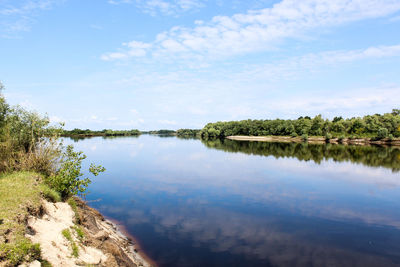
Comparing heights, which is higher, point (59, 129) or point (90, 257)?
point (59, 129)

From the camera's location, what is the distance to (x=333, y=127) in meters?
150

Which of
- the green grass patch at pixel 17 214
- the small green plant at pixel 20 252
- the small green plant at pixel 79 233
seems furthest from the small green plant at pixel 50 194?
the small green plant at pixel 20 252

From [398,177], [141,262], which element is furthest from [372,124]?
[141,262]

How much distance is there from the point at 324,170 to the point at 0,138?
161 ft

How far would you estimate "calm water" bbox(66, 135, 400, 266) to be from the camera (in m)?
15.9

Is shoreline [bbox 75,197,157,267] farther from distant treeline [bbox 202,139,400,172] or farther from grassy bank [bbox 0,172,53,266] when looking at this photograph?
distant treeline [bbox 202,139,400,172]

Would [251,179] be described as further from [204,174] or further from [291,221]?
[291,221]

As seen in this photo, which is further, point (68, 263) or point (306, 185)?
point (306, 185)

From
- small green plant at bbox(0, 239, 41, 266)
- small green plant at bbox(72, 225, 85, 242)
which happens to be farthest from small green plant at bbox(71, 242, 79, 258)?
small green plant at bbox(0, 239, 41, 266)

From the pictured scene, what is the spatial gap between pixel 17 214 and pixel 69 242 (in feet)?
8.26

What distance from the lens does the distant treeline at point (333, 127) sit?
12938 cm

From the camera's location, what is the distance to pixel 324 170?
154 ft

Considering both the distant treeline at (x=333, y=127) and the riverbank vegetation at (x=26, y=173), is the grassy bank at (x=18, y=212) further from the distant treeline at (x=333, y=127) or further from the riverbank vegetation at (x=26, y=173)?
the distant treeline at (x=333, y=127)

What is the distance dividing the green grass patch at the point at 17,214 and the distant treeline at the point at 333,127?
145267 mm
